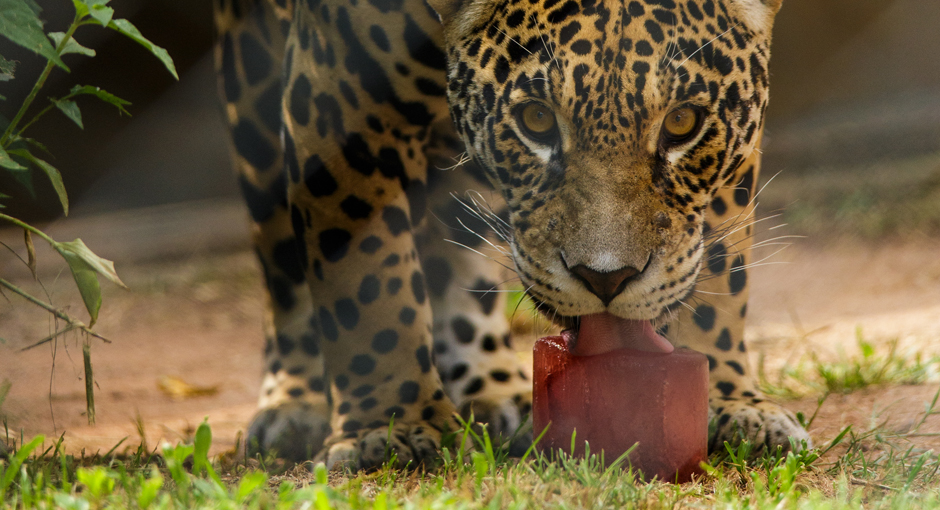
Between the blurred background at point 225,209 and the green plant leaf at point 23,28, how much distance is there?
6.31ft

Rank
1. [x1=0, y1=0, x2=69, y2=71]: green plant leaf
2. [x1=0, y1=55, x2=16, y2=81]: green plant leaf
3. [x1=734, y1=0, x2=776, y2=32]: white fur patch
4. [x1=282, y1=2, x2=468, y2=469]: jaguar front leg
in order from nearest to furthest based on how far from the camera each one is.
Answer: [x1=0, y1=0, x2=69, y2=71]: green plant leaf < [x1=0, y1=55, x2=16, y2=81]: green plant leaf < [x1=734, y1=0, x2=776, y2=32]: white fur patch < [x1=282, y1=2, x2=468, y2=469]: jaguar front leg

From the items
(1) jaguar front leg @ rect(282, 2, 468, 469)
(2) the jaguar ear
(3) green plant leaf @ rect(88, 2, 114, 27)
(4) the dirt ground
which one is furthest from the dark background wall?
(2) the jaguar ear

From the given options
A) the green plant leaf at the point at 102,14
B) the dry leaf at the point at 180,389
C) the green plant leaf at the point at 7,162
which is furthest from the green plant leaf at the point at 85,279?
the dry leaf at the point at 180,389

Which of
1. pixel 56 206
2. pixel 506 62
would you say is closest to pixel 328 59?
pixel 506 62

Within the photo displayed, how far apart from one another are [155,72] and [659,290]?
13.8 feet

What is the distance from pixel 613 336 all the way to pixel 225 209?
4.20 m

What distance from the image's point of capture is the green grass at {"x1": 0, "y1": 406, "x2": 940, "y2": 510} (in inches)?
66.1

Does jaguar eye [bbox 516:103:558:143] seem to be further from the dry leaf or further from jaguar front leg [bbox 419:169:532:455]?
the dry leaf

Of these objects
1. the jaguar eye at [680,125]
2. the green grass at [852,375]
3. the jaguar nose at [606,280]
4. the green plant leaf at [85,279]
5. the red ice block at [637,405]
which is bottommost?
the green grass at [852,375]

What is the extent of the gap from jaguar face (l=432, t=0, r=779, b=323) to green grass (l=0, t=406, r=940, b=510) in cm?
35

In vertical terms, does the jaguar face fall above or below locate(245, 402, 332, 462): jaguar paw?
above

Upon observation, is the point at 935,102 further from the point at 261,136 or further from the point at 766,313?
the point at 261,136

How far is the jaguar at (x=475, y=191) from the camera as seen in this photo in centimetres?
202

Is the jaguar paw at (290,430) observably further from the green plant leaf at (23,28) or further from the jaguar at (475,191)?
the green plant leaf at (23,28)
